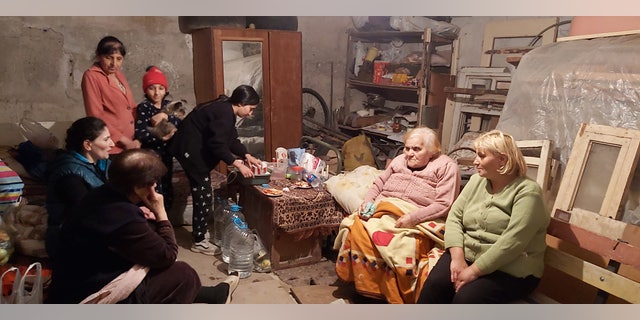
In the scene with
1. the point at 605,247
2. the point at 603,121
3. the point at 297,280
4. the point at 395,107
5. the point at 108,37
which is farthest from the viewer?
the point at 395,107

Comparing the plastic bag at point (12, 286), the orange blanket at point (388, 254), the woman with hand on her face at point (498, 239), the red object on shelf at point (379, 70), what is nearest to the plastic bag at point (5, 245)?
the plastic bag at point (12, 286)

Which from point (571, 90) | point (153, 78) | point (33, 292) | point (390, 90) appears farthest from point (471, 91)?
point (33, 292)

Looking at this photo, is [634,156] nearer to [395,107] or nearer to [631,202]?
[631,202]

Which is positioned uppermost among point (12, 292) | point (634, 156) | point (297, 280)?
point (634, 156)

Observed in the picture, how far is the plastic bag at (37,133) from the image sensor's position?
155 centimetres

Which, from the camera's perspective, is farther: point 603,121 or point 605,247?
point 603,121

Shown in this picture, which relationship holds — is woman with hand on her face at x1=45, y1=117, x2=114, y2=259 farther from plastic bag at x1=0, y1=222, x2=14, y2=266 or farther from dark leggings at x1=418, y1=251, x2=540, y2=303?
dark leggings at x1=418, y1=251, x2=540, y2=303

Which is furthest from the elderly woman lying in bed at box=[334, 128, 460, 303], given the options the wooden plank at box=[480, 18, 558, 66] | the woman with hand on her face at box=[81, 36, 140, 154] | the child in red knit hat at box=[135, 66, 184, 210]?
the woman with hand on her face at box=[81, 36, 140, 154]

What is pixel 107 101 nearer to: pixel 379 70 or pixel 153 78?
pixel 153 78

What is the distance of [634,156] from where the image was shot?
1.53m

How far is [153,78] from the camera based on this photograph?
169cm
